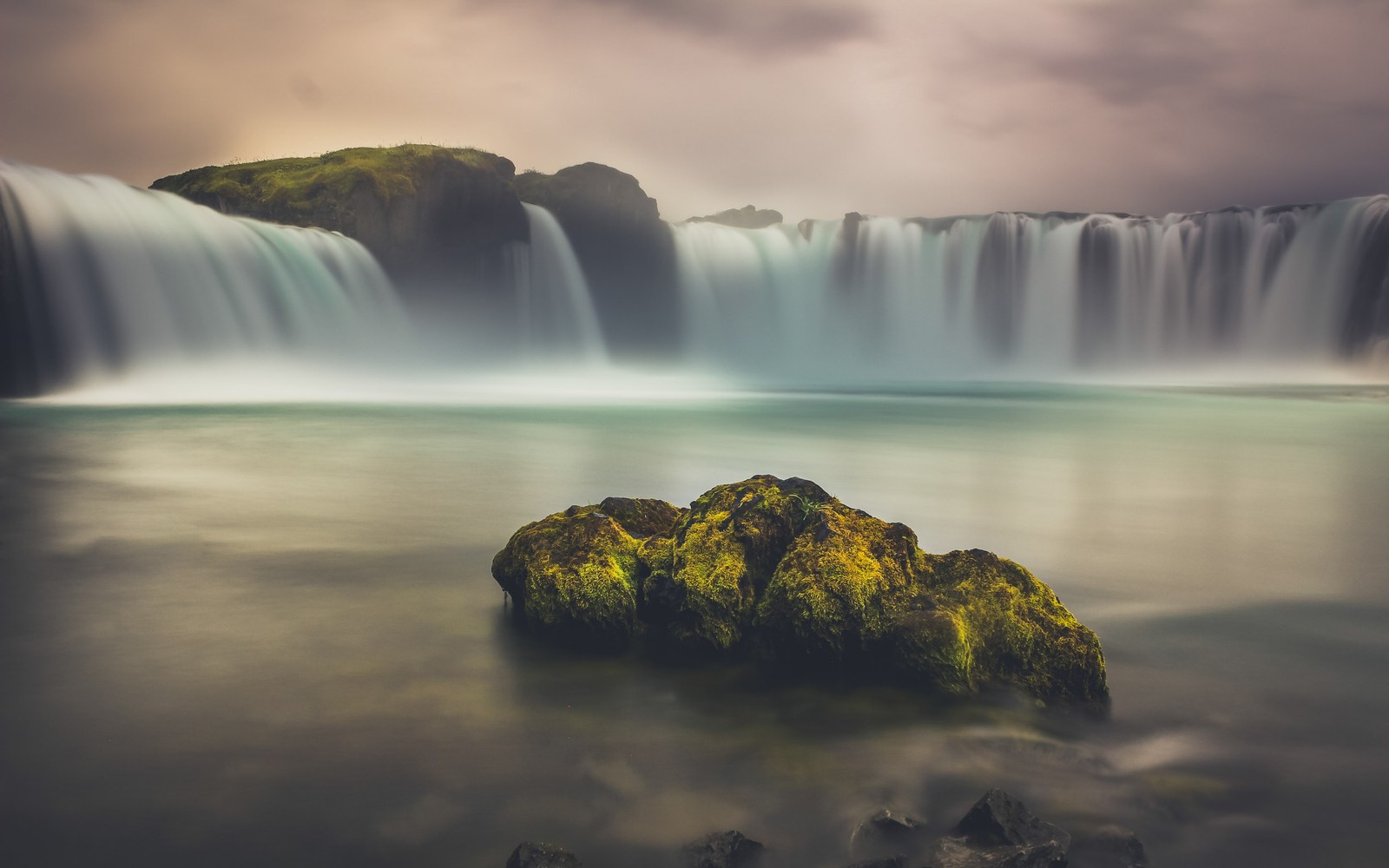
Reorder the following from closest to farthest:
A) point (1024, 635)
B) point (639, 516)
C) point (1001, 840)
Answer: point (1001, 840)
point (1024, 635)
point (639, 516)

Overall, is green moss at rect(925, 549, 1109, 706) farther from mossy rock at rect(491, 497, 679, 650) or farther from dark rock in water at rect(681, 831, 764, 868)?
dark rock in water at rect(681, 831, 764, 868)

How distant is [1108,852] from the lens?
3426mm

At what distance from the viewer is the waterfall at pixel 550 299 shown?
44.2 m

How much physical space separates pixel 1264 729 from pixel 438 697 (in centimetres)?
421

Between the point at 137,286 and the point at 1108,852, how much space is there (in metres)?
29.9

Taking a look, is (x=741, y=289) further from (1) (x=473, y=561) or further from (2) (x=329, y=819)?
(2) (x=329, y=819)

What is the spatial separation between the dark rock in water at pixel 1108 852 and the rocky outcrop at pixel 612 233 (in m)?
44.7

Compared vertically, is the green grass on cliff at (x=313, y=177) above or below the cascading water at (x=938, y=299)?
above

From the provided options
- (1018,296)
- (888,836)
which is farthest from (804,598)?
(1018,296)

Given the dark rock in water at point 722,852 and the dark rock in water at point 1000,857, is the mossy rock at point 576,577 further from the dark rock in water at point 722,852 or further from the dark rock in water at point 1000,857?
the dark rock in water at point 1000,857

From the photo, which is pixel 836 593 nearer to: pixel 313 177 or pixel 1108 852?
pixel 1108 852

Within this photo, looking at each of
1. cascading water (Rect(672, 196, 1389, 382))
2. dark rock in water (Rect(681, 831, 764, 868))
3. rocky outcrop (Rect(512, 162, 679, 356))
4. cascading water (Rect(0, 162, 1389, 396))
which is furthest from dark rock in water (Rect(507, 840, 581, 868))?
cascading water (Rect(672, 196, 1389, 382))

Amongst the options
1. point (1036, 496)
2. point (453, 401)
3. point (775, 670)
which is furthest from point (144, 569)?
point (453, 401)

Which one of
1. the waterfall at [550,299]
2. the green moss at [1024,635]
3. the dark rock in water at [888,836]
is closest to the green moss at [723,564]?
the green moss at [1024,635]
